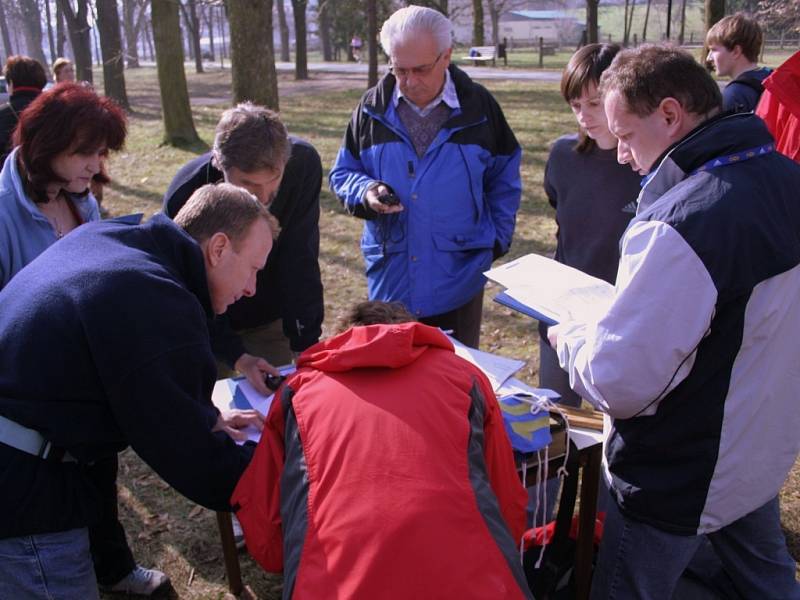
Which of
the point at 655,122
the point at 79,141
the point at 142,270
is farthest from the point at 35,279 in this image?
the point at 655,122

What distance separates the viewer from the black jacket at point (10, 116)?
14.3 feet

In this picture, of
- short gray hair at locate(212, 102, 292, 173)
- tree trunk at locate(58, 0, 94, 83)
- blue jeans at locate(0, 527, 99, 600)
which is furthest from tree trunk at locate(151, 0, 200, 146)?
blue jeans at locate(0, 527, 99, 600)

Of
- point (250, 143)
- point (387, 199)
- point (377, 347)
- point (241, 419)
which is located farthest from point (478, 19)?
point (377, 347)

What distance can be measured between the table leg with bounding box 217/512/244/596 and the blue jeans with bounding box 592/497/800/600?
1.21 meters

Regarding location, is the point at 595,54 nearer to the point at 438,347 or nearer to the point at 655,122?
the point at 655,122

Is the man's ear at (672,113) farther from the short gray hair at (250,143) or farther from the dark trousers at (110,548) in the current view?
the dark trousers at (110,548)

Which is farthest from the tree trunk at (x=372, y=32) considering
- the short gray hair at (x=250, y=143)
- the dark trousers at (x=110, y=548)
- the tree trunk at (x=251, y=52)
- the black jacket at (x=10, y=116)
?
the dark trousers at (x=110, y=548)

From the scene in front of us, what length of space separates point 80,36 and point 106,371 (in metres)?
18.9

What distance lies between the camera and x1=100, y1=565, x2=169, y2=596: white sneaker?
2746 millimetres

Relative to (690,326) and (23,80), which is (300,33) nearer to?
(23,80)

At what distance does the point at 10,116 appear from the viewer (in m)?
4.58

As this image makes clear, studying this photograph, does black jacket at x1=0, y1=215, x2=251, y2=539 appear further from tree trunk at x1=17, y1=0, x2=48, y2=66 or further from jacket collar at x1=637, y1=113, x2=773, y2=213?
tree trunk at x1=17, y1=0, x2=48, y2=66

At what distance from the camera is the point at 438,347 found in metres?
1.76

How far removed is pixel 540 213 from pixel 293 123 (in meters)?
7.22
